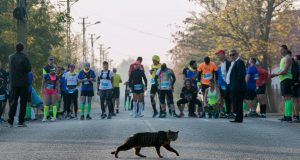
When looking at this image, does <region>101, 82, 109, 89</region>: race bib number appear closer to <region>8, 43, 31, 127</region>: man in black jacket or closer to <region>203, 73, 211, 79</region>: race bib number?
<region>203, 73, 211, 79</region>: race bib number

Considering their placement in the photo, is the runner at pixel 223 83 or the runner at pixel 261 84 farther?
the runner at pixel 261 84

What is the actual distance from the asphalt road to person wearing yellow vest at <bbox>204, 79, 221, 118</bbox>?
5.33 meters

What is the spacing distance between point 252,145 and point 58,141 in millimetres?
3627

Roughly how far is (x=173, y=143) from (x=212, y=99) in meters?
10.1

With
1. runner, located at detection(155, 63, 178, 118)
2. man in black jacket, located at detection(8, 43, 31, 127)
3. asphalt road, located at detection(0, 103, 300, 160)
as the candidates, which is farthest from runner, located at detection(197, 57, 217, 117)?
man in black jacket, located at detection(8, 43, 31, 127)

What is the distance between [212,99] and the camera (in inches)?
885

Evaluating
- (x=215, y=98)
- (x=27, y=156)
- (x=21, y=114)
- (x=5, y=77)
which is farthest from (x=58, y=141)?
(x=215, y=98)

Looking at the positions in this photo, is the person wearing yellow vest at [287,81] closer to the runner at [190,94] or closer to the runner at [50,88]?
the runner at [190,94]

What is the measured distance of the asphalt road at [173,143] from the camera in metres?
10.8

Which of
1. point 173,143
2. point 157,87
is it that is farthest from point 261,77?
point 173,143

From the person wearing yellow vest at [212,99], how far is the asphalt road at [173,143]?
5333mm

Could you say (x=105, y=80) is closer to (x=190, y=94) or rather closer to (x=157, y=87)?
(x=157, y=87)

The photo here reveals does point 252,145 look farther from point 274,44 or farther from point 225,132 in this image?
point 274,44

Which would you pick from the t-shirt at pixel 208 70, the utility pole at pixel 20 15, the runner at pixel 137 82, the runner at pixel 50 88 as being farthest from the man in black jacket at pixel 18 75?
the utility pole at pixel 20 15
